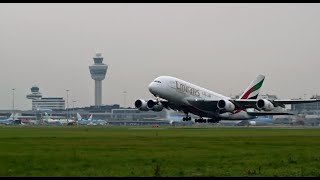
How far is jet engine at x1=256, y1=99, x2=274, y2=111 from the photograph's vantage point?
90.7 meters

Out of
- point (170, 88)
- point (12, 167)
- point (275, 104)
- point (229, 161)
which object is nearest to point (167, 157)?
point (229, 161)

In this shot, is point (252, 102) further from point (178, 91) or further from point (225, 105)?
point (178, 91)

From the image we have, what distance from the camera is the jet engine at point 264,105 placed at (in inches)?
3570

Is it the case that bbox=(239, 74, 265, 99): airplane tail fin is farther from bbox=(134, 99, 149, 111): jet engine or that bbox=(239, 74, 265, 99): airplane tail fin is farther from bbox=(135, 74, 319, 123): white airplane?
bbox=(134, 99, 149, 111): jet engine

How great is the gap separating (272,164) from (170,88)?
57.4 metres

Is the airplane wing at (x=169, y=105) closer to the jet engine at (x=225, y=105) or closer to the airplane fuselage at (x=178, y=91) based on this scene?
the airplane fuselage at (x=178, y=91)

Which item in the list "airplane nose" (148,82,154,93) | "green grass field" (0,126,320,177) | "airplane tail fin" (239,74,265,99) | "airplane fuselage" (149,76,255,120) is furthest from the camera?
"airplane tail fin" (239,74,265,99)

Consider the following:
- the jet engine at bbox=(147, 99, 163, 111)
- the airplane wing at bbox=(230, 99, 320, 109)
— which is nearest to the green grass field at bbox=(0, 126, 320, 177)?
the jet engine at bbox=(147, 99, 163, 111)

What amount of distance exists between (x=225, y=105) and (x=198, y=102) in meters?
3.98

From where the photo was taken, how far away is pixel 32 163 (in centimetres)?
2850

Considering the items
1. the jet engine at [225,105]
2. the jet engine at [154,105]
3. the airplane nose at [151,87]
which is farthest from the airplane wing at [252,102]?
the airplane nose at [151,87]

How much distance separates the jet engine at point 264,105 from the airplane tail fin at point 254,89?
33.7ft

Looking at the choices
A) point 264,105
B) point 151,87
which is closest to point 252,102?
point 264,105

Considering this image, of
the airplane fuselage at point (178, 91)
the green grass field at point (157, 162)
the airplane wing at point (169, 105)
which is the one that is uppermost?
the airplane fuselage at point (178, 91)
